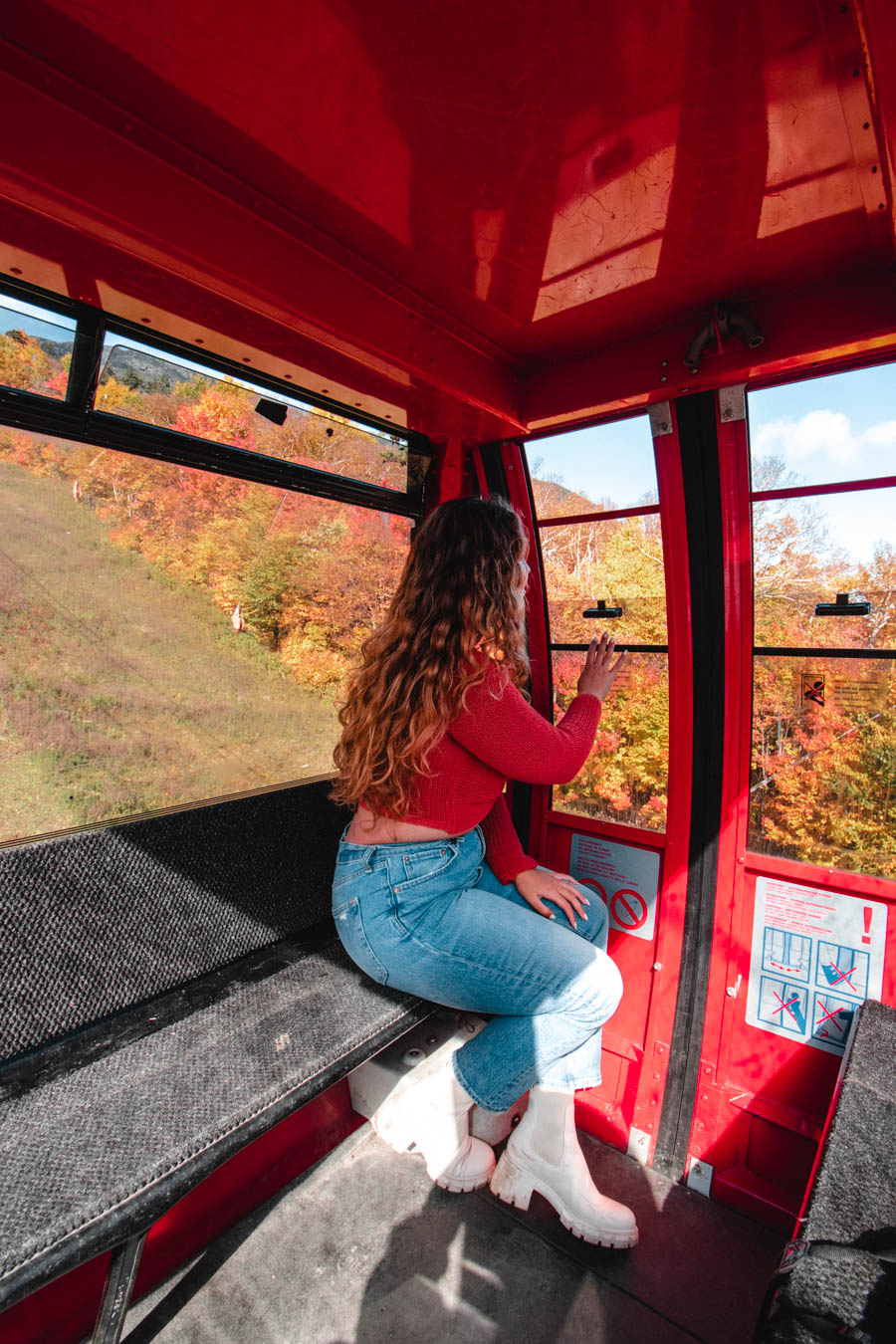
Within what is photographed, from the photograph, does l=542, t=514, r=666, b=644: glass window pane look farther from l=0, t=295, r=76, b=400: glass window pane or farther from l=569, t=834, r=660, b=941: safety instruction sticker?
l=0, t=295, r=76, b=400: glass window pane

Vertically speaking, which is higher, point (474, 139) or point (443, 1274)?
point (474, 139)

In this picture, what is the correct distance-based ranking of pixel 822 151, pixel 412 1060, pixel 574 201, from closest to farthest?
pixel 822 151, pixel 574 201, pixel 412 1060

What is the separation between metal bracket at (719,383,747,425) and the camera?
232cm

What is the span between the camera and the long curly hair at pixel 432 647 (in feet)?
6.18

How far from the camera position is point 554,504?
2.95m

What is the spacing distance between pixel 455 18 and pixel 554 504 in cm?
193

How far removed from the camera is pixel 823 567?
7.54 ft

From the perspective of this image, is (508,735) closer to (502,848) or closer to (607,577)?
(502,848)

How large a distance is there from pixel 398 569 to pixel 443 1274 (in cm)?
A: 262

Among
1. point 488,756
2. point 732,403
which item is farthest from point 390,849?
point 732,403

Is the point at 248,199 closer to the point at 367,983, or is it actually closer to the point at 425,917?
the point at 425,917

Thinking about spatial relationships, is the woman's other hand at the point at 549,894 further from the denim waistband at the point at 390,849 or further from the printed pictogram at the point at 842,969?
the printed pictogram at the point at 842,969

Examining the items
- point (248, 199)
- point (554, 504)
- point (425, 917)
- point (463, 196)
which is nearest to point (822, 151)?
point (463, 196)

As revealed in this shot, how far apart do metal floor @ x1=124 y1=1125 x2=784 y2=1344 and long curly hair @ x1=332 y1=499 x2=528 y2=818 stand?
1.44 metres
